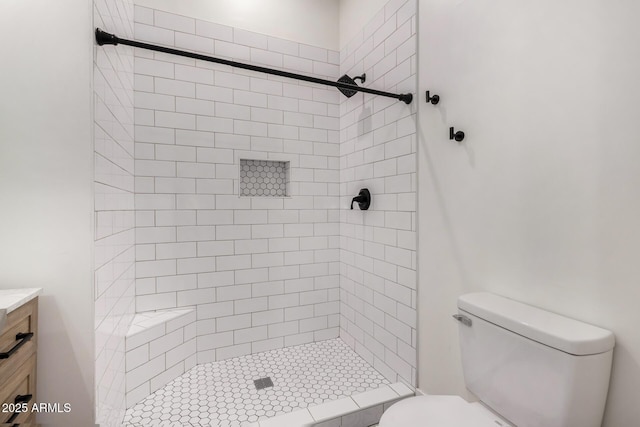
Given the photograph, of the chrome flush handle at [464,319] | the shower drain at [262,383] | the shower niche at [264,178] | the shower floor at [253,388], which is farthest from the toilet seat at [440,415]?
the shower niche at [264,178]

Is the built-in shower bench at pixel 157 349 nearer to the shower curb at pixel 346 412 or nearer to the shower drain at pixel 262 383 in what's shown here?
the shower drain at pixel 262 383

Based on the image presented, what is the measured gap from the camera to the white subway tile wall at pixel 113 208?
1.25 meters

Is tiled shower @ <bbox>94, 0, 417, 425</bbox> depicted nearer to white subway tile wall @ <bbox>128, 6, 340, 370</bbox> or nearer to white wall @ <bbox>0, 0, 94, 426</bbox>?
white subway tile wall @ <bbox>128, 6, 340, 370</bbox>

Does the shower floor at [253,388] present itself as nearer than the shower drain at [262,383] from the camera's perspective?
Yes

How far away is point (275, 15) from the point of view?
2332 mm

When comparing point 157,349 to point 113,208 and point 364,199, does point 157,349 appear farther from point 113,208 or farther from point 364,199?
point 364,199

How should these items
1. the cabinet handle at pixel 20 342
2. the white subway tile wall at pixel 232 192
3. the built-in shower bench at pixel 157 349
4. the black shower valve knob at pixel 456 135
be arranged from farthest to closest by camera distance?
the white subway tile wall at pixel 232 192 < the built-in shower bench at pixel 157 349 < the black shower valve knob at pixel 456 135 < the cabinet handle at pixel 20 342

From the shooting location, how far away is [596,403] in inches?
35.8

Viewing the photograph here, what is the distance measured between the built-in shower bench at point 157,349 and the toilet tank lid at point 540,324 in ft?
5.72

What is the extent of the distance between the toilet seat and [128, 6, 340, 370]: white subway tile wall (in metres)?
1.37

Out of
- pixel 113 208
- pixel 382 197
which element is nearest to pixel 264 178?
pixel 382 197

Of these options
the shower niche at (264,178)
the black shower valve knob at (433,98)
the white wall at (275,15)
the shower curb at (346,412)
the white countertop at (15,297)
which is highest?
the white wall at (275,15)

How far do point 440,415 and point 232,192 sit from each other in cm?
180

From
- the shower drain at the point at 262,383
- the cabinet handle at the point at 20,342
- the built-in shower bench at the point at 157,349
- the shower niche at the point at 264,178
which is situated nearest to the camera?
the cabinet handle at the point at 20,342
